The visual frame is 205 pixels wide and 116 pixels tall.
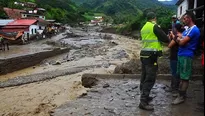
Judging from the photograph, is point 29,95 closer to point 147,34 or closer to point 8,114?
point 8,114

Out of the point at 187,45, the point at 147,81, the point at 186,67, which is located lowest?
the point at 147,81

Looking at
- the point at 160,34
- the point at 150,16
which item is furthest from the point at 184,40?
the point at 150,16

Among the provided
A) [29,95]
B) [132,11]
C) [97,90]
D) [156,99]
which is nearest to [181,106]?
[156,99]

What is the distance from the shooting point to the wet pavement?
5.51 meters

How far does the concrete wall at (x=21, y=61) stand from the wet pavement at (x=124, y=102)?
38.6ft

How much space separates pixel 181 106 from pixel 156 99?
77 centimetres

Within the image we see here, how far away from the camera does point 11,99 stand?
10.9 m

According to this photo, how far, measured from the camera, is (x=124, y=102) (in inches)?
245

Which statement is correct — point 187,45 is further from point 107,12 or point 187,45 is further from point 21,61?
point 107,12

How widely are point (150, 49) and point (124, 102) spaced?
4.73 ft

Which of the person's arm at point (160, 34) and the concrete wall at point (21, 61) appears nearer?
the person's arm at point (160, 34)

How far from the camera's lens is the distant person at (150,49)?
17.8 feet

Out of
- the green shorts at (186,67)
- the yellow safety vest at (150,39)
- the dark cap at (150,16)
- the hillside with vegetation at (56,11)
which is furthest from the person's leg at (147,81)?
the hillside with vegetation at (56,11)

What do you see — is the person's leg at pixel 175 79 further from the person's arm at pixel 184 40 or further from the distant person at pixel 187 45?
the person's arm at pixel 184 40
